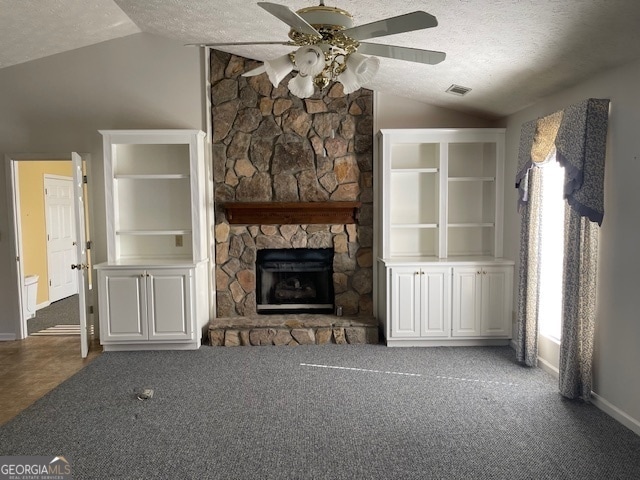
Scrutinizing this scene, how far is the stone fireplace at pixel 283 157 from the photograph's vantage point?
15.9 ft

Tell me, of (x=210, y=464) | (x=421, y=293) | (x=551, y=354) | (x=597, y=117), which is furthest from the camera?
(x=421, y=293)

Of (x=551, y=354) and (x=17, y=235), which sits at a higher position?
(x=17, y=235)

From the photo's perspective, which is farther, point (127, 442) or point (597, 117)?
point (597, 117)

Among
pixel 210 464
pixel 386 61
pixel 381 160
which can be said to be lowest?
pixel 210 464

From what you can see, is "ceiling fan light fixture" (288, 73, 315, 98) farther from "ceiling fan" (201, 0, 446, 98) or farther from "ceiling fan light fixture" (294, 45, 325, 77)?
"ceiling fan light fixture" (294, 45, 325, 77)

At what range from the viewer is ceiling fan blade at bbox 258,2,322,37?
1.75 meters

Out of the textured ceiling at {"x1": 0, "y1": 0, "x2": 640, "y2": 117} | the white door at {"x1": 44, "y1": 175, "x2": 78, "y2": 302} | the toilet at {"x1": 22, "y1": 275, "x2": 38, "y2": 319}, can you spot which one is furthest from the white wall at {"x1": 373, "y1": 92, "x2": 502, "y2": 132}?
the white door at {"x1": 44, "y1": 175, "x2": 78, "y2": 302}

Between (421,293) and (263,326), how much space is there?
165 cm

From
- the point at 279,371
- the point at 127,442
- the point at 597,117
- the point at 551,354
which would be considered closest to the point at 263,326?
the point at 279,371

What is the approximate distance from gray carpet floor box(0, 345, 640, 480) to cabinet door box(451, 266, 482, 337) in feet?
1.37

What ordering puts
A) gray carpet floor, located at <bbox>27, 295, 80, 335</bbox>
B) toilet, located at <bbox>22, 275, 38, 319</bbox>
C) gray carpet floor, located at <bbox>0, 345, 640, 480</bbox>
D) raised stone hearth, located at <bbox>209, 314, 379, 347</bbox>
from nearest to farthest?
gray carpet floor, located at <bbox>0, 345, 640, 480</bbox>, raised stone hearth, located at <bbox>209, 314, 379, 347</bbox>, gray carpet floor, located at <bbox>27, 295, 80, 335</bbox>, toilet, located at <bbox>22, 275, 38, 319</bbox>

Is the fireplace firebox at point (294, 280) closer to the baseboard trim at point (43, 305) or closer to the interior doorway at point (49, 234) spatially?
the interior doorway at point (49, 234)

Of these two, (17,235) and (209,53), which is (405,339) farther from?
(17,235)

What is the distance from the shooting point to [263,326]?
4625mm
